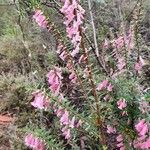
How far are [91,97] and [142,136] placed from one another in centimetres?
45

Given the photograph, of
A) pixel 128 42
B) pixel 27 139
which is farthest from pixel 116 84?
pixel 27 139

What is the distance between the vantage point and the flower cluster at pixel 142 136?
3.02 metres

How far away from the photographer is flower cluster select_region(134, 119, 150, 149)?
3023 mm

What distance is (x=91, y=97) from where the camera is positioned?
11.1 ft

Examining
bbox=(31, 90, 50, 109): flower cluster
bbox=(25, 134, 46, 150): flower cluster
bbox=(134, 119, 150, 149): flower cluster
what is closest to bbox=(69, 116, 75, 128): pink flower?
bbox=(31, 90, 50, 109): flower cluster

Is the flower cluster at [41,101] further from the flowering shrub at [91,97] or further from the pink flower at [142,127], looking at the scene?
the pink flower at [142,127]

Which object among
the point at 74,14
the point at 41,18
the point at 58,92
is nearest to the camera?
the point at 74,14

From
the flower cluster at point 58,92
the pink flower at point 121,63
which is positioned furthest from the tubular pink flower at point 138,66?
the flower cluster at point 58,92

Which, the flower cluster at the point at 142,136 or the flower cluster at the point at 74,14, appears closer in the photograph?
the flower cluster at the point at 74,14

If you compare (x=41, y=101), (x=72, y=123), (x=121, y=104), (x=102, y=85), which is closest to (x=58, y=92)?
(x=41, y=101)

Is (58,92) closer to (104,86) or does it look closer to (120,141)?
→ (104,86)

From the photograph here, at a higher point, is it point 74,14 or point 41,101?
point 74,14

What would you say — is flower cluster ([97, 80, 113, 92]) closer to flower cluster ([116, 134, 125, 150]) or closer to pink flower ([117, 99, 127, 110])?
pink flower ([117, 99, 127, 110])

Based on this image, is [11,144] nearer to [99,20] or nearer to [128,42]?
[128,42]
